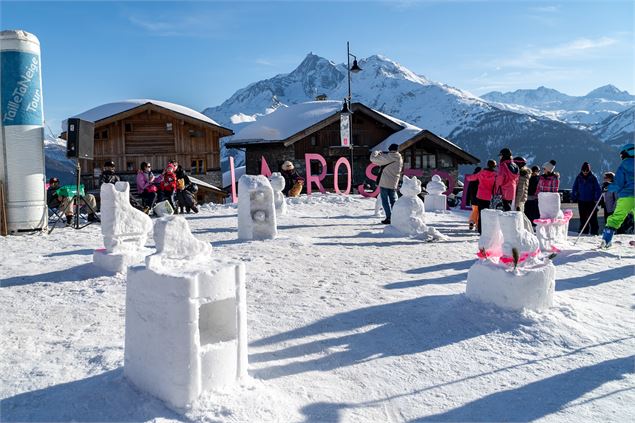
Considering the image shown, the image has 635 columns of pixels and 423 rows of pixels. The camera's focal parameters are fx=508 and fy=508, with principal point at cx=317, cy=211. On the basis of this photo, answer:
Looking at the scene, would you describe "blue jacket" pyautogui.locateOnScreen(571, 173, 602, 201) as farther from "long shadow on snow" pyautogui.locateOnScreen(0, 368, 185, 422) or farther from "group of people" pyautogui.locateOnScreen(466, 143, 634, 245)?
"long shadow on snow" pyautogui.locateOnScreen(0, 368, 185, 422)

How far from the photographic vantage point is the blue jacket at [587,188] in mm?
10492

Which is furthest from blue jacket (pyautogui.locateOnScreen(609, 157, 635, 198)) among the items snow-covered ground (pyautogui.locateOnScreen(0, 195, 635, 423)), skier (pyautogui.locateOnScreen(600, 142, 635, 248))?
snow-covered ground (pyautogui.locateOnScreen(0, 195, 635, 423))

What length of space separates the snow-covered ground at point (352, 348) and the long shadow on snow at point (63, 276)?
32 mm

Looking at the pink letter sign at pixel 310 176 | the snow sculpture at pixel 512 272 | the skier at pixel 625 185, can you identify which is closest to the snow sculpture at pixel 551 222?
the skier at pixel 625 185

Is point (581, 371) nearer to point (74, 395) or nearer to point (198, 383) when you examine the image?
point (198, 383)

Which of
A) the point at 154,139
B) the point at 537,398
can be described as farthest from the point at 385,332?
the point at 154,139

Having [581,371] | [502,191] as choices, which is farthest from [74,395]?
[502,191]

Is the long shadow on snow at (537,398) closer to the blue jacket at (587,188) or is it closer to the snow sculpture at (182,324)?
the snow sculpture at (182,324)

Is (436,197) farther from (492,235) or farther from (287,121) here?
(287,121)

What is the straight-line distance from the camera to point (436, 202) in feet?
47.4

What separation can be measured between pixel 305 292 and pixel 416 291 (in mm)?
1241

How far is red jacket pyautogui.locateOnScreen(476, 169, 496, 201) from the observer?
923 centimetres

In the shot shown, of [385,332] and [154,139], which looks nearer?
[385,332]

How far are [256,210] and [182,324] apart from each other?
5.14 meters
